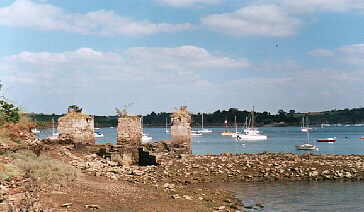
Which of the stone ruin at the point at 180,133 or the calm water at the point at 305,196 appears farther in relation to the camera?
the stone ruin at the point at 180,133

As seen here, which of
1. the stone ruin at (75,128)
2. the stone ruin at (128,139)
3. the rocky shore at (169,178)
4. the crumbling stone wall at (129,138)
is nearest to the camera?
the rocky shore at (169,178)

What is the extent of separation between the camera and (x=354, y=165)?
1244 inches

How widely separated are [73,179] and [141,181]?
495cm

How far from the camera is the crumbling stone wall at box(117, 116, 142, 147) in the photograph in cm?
3303

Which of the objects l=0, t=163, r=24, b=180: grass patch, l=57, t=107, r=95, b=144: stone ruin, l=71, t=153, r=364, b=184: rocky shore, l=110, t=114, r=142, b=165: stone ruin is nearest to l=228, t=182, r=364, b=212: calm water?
l=71, t=153, r=364, b=184: rocky shore

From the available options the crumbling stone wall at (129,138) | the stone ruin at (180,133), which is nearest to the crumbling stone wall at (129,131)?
the crumbling stone wall at (129,138)

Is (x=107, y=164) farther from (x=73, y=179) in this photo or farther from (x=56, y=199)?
(x=56, y=199)

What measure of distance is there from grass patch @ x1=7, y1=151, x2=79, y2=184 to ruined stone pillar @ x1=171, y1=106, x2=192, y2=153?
16861mm

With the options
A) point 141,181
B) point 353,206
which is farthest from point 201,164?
point 353,206

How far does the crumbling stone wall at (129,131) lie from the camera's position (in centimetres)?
3303

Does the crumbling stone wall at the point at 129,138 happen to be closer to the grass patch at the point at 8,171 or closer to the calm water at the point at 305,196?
the calm water at the point at 305,196

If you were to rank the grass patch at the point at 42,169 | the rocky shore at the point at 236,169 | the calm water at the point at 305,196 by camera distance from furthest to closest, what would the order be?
the rocky shore at the point at 236,169, the calm water at the point at 305,196, the grass patch at the point at 42,169

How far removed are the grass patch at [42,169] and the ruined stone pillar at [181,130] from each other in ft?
55.3

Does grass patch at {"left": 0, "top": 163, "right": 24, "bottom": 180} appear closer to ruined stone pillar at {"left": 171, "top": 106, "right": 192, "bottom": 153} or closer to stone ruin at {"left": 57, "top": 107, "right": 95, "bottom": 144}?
stone ruin at {"left": 57, "top": 107, "right": 95, "bottom": 144}
